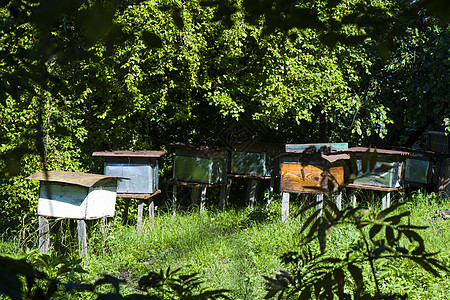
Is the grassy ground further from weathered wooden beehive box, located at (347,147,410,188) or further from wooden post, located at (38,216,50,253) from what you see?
weathered wooden beehive box, located at (347,147,410,188)

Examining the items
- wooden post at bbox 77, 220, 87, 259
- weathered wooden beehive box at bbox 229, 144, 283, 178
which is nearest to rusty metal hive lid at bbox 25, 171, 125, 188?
wooden post at bbox 77, 220, 87, 259

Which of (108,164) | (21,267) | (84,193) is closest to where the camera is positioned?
(21,267)

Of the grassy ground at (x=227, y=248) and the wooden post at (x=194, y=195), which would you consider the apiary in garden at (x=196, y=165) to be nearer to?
the wooden post at (x=194, y=195)

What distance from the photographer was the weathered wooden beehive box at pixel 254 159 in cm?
779

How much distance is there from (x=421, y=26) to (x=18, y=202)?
27.4ft

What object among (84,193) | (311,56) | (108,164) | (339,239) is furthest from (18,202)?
(311,56)

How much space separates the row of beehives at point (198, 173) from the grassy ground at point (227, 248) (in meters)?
0.58

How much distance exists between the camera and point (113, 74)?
678cm

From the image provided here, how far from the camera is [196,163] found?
733cm

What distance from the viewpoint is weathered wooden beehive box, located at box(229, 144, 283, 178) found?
25.5ft

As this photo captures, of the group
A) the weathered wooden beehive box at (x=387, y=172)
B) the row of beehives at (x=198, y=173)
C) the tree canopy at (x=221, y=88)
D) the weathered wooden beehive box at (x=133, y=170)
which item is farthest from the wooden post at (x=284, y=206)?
the weathered wooden beehive box at (x=133, y=170)

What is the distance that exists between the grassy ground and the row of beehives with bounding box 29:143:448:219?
577 mm

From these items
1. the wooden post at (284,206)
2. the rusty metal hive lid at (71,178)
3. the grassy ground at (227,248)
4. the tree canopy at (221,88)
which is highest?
the tree canopy at (221,88)

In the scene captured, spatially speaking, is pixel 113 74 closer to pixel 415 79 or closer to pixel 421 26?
pixel 415 79
